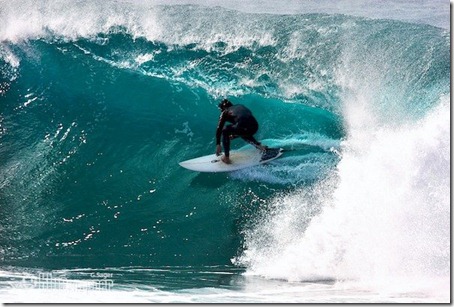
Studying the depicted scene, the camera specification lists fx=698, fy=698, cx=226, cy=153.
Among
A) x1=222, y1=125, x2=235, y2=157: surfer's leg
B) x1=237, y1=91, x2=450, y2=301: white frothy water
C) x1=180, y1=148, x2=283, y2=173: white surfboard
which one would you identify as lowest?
x1=237, y1=91, x2=450, y2=301: white frothy water

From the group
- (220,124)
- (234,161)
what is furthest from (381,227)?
(220,124)

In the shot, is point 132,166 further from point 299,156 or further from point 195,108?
point 299,156

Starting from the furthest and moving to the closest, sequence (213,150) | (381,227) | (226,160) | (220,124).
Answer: (213,150)
(226,160)
(220,124)
(381,227)

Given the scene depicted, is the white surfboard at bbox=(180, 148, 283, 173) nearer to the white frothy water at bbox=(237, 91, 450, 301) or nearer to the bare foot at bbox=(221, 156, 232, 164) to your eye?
the bare foot at bbox=(221, 156, 232, 164)

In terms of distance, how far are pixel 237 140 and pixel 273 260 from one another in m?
1.13

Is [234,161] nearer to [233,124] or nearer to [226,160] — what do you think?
[226,160]

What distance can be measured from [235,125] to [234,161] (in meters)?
0.31

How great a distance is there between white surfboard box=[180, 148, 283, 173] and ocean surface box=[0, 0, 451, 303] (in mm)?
68

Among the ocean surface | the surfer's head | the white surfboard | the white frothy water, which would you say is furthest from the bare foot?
the white frothy water

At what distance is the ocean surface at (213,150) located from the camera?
4656mm

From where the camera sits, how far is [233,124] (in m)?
5.27

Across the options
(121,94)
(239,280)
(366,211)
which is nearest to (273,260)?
(239,280)

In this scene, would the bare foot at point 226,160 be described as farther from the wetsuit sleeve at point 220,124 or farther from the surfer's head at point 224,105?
the surfer's head at point 224,105

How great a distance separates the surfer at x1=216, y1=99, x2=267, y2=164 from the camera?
17.3 feet
